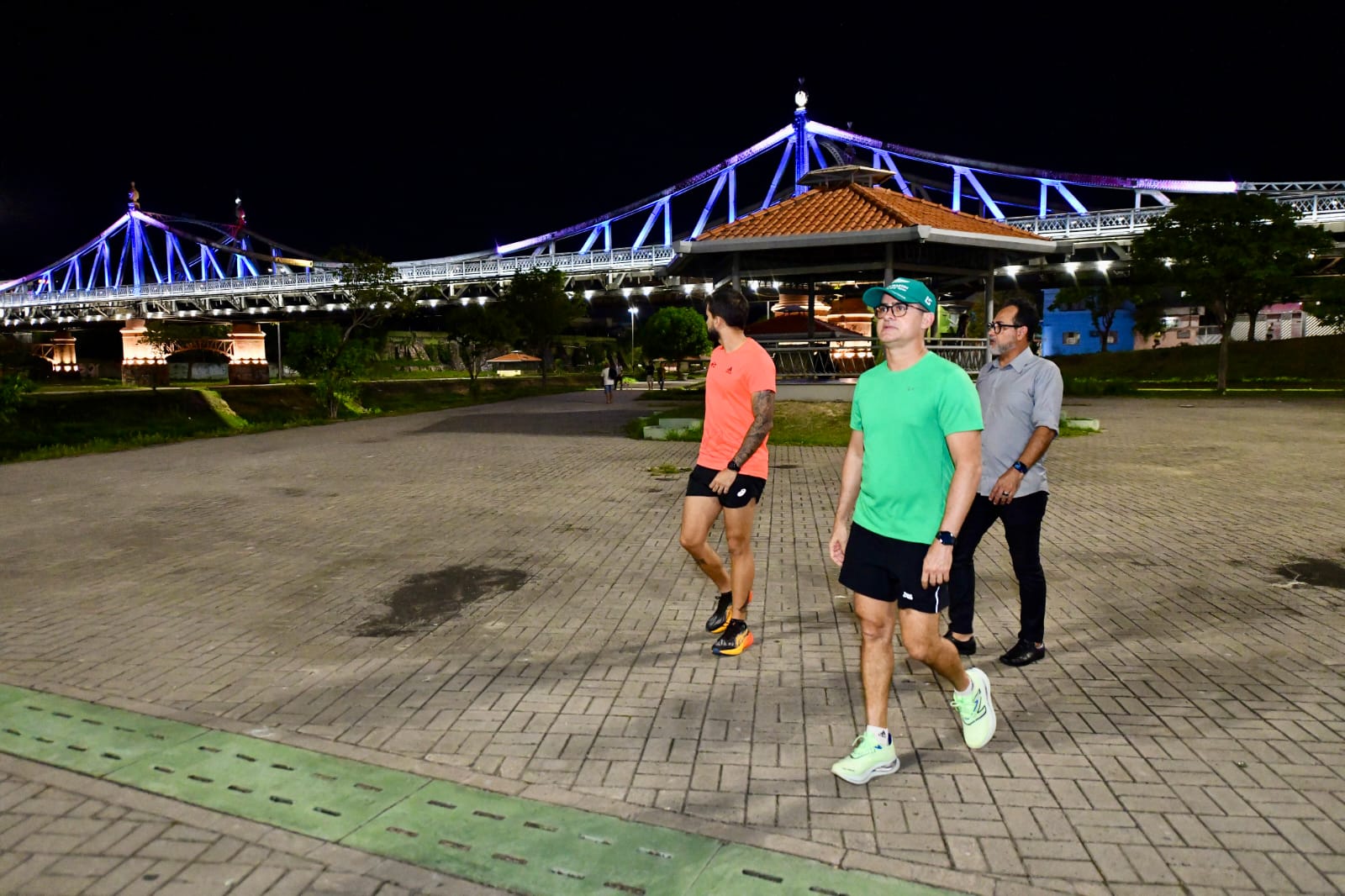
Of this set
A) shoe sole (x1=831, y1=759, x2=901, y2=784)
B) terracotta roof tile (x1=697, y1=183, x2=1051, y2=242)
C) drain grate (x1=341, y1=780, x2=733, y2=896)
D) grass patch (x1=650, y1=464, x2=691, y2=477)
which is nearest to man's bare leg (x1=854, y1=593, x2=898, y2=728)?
shoe sole (x1=831, y1=759, x2=901, y2=784)

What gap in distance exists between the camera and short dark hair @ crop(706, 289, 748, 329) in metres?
4.76

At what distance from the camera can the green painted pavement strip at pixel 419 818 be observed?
2.76 m

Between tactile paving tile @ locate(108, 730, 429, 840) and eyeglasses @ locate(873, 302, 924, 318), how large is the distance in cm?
254

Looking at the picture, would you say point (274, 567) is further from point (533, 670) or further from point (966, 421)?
point (966, 421)

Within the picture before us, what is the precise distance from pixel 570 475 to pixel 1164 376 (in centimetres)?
4050

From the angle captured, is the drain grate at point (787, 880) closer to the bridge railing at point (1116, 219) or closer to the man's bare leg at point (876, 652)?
the man's bare leg at point (876, 652)

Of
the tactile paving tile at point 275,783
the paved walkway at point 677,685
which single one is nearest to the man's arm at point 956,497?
the paved walkway at point 677,685

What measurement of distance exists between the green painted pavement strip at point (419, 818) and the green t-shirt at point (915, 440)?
49.4 inches

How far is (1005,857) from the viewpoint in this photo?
285 centimetres

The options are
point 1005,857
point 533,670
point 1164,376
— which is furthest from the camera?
point 1164,376

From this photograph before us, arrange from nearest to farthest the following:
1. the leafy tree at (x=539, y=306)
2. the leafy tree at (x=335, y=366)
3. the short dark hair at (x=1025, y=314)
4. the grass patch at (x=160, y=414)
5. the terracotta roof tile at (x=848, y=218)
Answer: the short dark hair at (x=1025, y=314)
the terracotta roof tile at (x=848, y=218)
the grass patch at (x=160, y=414)
the leafy tree at (x=335, y=366)
the leafy tree at (x=539, y=306)

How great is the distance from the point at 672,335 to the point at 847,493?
67.6 m

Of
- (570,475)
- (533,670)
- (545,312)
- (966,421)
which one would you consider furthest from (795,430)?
(545,312)

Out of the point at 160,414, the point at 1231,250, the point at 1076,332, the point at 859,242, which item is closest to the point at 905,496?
the point at 859,242
